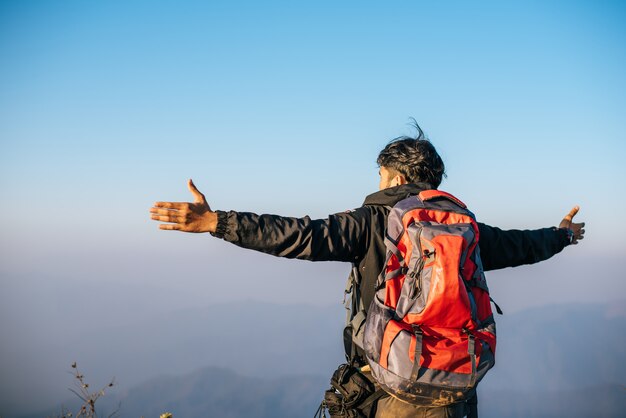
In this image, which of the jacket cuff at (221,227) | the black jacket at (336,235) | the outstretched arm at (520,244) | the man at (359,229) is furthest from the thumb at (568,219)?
the jacket cuff at (221,227)

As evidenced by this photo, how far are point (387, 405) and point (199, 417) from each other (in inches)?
6857

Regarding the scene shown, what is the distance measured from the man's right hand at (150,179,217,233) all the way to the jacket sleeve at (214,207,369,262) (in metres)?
0.09

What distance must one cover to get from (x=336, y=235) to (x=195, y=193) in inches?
42.6

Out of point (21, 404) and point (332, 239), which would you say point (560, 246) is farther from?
point (21, 404)

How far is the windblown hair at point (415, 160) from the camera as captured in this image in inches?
166

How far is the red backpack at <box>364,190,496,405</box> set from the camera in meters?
3.37

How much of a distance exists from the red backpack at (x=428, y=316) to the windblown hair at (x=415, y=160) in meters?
0.60

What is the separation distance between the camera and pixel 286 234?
139 inches

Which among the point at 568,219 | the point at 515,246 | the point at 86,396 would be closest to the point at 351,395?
the point at 515,246

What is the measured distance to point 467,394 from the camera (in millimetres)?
3488

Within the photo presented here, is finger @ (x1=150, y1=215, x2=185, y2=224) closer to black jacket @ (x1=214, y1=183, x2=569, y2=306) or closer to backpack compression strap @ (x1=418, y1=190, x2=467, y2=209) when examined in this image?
black jacket @ (x1=214, y1=183, x2=569, y2=306)

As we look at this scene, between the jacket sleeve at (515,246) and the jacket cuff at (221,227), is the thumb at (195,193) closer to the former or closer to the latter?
the jacket cuff at (221,227)

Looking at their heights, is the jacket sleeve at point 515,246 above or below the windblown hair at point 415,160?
below

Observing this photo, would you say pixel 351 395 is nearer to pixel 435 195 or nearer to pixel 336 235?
pixel 336 235
